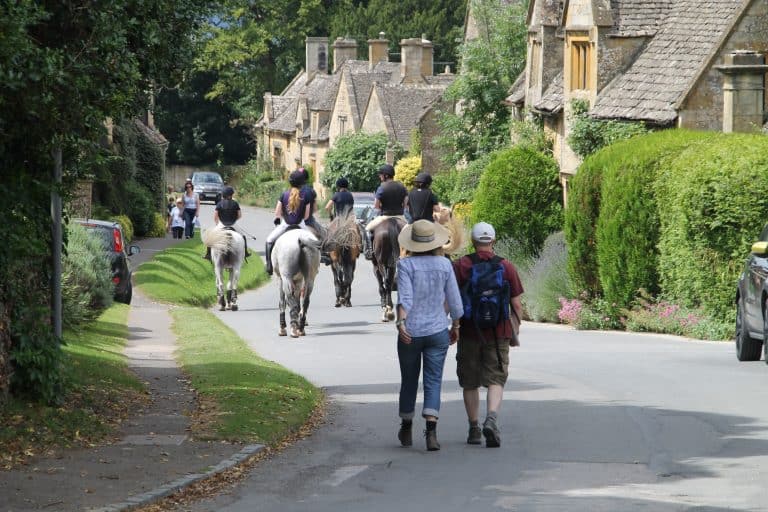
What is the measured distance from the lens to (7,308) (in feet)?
40.2

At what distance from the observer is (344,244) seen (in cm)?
2750

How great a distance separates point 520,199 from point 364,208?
70.0ft

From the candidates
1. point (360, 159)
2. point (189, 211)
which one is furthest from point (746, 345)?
point (360, 159)

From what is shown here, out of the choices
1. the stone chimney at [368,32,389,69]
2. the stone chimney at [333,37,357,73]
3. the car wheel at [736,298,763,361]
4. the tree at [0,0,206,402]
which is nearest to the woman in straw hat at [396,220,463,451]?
the tree at [0,0,206,402]

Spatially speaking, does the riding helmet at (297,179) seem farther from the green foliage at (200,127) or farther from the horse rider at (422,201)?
the green foliage at (200,127)

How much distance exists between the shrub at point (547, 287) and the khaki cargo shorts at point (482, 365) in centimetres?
1666

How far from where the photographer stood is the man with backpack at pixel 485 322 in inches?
470

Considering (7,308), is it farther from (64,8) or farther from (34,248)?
(64,8)

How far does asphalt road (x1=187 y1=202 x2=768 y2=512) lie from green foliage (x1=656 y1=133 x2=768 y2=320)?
334cm

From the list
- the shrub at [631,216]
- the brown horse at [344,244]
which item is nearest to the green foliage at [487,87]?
the brown horse at [344,244]

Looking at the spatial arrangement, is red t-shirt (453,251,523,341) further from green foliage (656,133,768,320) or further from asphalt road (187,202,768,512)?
green foliage (656,133,768,320)

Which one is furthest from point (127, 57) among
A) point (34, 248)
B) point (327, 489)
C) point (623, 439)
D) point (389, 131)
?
point (389, 131)

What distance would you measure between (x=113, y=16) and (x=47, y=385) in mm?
3350

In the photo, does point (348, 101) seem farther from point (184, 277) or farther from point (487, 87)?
point (184, 277)
